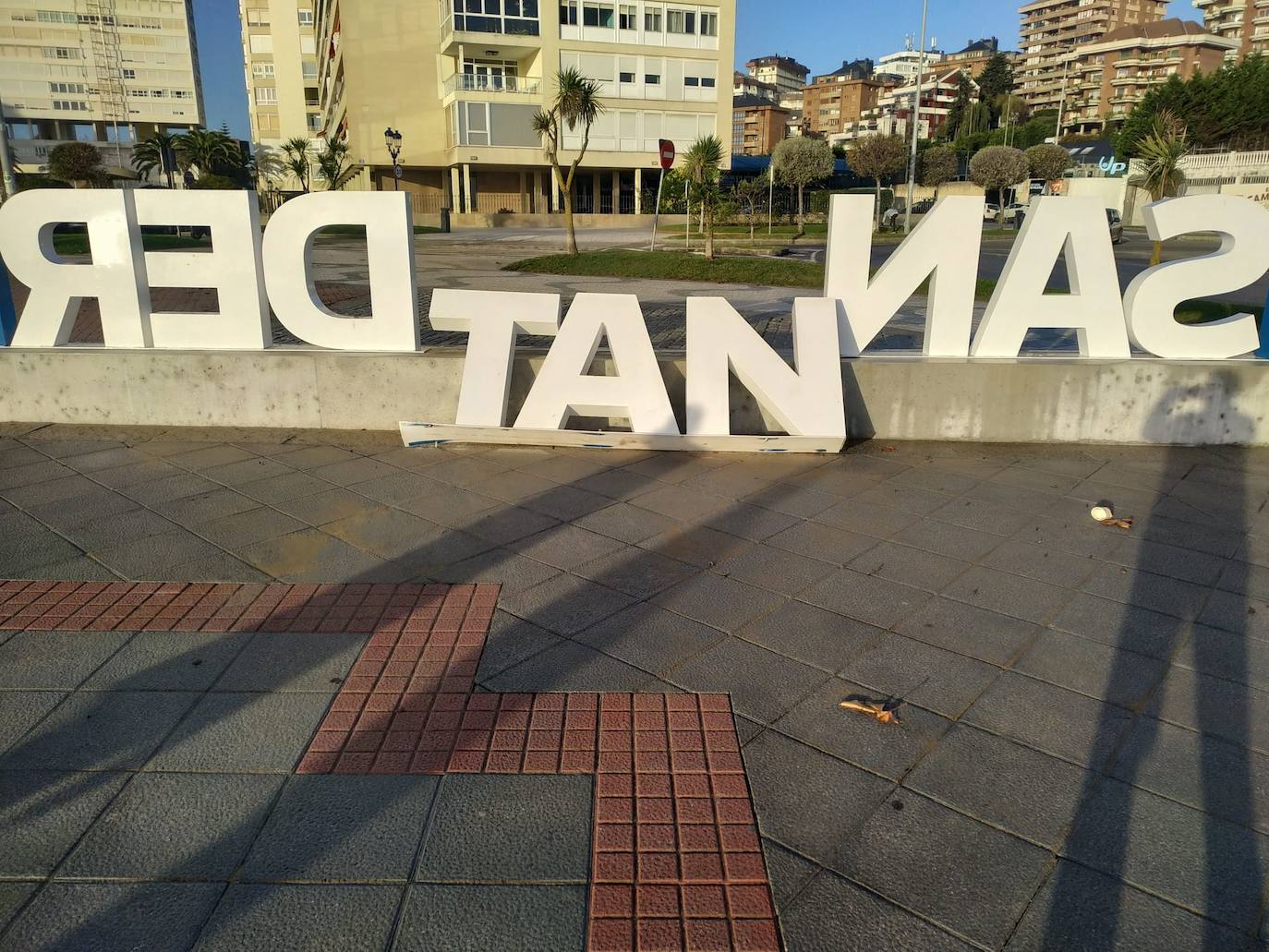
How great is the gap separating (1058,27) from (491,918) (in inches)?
7399

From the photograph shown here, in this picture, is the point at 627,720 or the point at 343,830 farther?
the point at 627,720

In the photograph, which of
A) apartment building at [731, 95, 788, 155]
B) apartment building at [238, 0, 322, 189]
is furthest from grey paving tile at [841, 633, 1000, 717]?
apartment building at [731, 95, 788, 155]

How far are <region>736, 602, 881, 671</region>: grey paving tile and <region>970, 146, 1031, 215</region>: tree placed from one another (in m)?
53.9

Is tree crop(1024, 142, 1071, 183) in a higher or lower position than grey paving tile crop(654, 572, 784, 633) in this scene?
higher

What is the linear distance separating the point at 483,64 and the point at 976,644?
55799 millimetres

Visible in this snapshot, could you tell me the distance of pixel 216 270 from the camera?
24.1 feet

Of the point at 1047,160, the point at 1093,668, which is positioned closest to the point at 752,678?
the point at 1093,668

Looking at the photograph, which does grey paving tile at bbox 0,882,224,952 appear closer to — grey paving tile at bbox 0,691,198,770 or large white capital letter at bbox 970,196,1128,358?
grey paving tile at bbox 0,691,198,770

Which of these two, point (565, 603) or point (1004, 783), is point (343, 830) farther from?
point (1004, 783)

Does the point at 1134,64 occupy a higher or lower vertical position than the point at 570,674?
higher

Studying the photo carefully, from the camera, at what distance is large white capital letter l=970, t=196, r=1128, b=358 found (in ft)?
23.2

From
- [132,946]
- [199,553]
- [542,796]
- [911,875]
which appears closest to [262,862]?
[132,946]

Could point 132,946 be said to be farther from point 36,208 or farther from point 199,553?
point 36,208

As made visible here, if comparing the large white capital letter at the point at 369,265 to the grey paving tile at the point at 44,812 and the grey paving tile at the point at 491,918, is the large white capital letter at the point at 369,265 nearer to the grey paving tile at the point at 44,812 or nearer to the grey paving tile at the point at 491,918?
the grey paving tile at the point at 44,812
